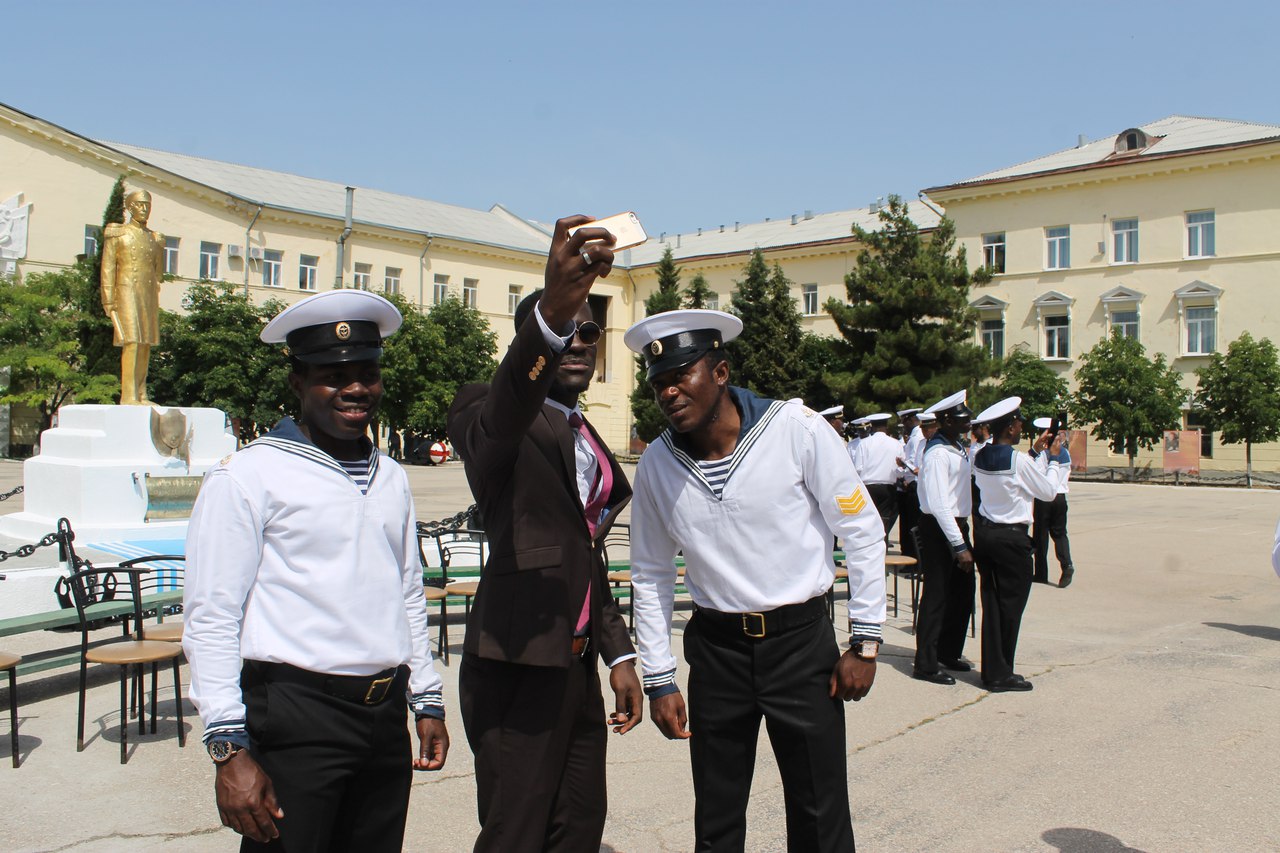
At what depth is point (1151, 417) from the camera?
3684cm

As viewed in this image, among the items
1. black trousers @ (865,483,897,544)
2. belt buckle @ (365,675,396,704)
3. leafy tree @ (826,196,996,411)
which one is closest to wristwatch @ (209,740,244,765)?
belt buckle @ (365,675,396,704)

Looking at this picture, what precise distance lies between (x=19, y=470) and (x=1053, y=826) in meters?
33.4

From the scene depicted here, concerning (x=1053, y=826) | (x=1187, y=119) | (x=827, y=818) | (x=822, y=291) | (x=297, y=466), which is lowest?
(x=1053, y=826)

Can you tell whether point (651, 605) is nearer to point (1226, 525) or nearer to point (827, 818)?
point (827, 818)

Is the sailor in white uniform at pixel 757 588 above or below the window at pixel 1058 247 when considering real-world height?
below

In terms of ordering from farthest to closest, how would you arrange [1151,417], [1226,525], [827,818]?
[1151,417], [1226,525], [827,818]

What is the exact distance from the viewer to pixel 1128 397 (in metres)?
36.9

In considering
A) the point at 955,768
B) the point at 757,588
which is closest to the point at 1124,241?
the point at 955,768

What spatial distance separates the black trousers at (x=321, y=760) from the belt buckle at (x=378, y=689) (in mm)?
18

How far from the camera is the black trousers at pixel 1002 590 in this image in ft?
22.5

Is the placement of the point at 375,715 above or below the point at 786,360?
below

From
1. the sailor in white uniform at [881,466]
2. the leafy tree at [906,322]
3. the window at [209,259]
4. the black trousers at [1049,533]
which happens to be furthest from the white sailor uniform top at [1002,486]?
the window at [209,259]

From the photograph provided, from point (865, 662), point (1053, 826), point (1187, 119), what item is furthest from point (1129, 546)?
point (1187, 119)

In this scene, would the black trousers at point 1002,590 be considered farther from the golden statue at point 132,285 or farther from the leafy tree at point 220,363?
the leafy tree at point 220,363
